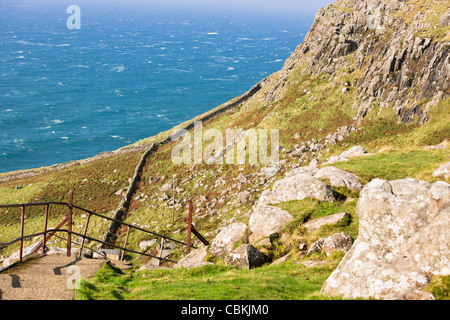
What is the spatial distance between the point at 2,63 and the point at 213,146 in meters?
190

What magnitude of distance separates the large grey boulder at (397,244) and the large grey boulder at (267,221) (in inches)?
328

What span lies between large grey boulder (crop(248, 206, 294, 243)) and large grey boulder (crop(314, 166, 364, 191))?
204 inches

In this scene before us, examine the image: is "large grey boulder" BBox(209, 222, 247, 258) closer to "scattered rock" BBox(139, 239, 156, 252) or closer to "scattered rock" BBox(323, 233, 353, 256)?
"scattered rock" BBox(323, 233, 353, 256)

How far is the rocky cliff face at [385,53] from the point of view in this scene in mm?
44531

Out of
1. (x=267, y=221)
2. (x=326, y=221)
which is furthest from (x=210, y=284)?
(x=326, y=221)

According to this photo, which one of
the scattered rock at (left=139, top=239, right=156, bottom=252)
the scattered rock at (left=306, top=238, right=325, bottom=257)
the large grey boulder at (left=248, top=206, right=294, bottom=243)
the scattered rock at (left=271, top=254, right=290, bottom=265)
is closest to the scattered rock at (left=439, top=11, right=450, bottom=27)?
the large grey boulder at (left=248, top=206, right=294, bottom=243)

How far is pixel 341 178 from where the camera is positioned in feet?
78.2

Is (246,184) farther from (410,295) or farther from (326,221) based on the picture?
(410,295)

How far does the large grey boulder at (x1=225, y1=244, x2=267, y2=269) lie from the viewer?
52.7 ft

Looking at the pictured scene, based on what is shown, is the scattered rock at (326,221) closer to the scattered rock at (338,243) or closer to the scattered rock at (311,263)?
the scattered rock at (338,243)

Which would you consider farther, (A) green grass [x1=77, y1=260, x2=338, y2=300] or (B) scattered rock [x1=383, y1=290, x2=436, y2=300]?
(A) green grass [x1=77, y1=260, x2=338, y2=300]

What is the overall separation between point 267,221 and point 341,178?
23.1 feet

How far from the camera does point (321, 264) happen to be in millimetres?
14812
